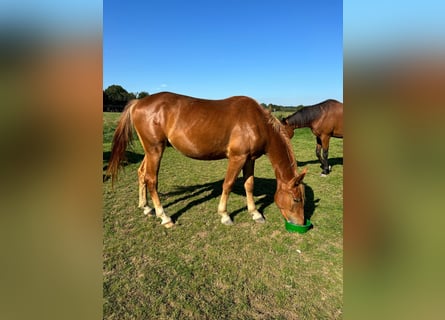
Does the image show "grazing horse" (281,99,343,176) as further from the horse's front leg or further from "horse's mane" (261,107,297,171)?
the horse's front leg

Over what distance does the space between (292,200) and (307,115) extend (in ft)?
17.1

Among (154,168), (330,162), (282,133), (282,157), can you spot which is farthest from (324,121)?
(154,168)

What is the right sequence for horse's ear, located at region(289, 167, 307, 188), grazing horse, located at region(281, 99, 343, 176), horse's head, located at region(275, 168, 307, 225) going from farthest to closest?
grazing horse, located at region(281, 99, 343, 176) < horse's head, located at region(275, 168, 307, 225) < horse's ear, located at region(289, 167, 307, 188)

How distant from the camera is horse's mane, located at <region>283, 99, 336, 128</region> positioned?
8.33 meters

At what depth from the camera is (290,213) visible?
4227 mm

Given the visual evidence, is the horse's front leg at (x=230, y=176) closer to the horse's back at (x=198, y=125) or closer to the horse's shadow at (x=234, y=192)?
the horse's back at (x=198, y=125)

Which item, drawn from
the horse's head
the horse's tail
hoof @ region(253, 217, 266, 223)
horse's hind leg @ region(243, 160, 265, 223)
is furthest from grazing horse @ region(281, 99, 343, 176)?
the horse's tail

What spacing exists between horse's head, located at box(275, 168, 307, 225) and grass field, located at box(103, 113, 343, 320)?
31 cm

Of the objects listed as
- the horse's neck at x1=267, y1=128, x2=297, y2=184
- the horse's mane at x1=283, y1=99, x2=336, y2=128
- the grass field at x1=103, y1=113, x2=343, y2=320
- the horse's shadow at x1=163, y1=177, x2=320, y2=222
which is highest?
the horse's mane at x1=283, y1=99, x2=336, y2=128

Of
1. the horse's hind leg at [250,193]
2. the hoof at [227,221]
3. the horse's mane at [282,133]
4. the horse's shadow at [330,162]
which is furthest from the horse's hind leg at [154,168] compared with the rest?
the horse's shadow at [330,162]
